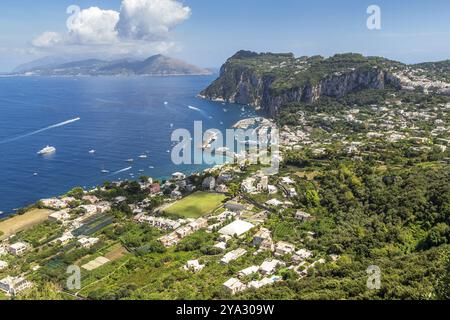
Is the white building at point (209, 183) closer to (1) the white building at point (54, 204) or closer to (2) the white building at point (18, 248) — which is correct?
(1) the white building at point (54, 204)

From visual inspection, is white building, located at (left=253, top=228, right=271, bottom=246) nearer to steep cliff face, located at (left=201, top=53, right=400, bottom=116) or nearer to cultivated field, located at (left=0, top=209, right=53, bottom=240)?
cultivated field, located at (left=0, top=209, right=53, bottom=240)

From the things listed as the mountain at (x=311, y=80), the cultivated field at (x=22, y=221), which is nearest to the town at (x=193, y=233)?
the cultivated field at (x=22, y=221)

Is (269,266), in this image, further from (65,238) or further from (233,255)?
(65,238)

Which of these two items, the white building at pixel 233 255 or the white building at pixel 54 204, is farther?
the white building at pixel 54 204

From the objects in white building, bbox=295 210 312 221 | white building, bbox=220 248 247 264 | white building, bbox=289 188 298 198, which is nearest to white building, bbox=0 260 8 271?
white building, bbox=220 248 247 264

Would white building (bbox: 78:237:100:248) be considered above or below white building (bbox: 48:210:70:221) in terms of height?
below

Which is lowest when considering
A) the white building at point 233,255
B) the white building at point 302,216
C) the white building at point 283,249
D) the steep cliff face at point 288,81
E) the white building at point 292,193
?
the white building at point 233,255
